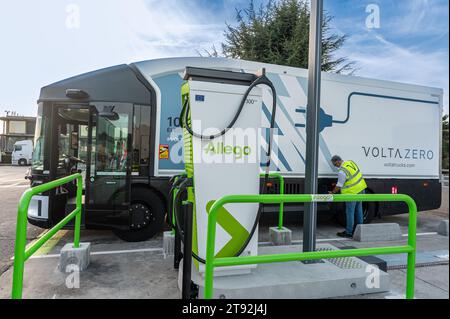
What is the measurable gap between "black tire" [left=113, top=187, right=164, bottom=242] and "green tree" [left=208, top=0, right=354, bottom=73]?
8370 mm

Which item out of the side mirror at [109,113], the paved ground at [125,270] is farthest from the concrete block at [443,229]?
the side mirror at [109,113]

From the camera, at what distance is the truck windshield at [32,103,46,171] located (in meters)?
5.14

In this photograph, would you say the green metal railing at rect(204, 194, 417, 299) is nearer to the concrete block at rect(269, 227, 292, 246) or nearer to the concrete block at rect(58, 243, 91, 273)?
the concrete block at rect(58, 243, 91, 273)

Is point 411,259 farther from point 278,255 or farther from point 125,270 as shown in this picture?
point 125,270

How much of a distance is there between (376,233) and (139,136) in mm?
4565

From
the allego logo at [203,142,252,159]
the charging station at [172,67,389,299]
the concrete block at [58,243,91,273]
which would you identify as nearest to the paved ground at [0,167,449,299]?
the concrete block at [58,243,91,273]

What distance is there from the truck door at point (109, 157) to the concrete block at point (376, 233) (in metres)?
4.08

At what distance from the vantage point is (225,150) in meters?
3.21

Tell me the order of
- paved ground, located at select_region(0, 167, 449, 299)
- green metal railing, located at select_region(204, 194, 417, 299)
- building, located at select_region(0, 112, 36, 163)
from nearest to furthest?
green metal railing, located at select_region(204, 194, 417, 299), paved ground, located at select_region(0, 167, 449, 299), building, located at select_region(0, 112, 36, 163)

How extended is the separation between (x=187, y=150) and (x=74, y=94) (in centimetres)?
272

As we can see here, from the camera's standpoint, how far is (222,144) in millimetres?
3201

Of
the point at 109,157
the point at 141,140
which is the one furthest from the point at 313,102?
the point at 109,157
